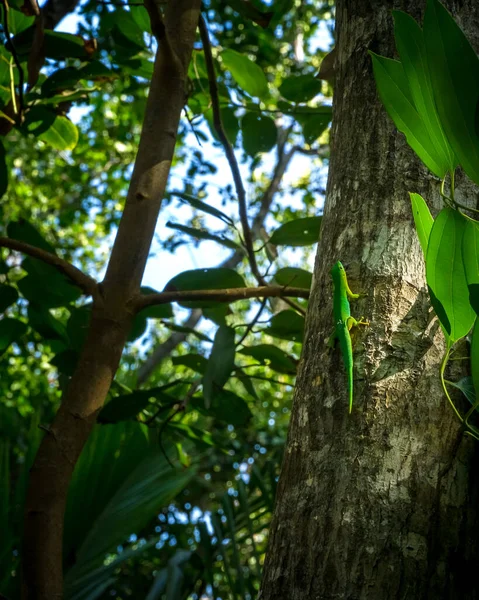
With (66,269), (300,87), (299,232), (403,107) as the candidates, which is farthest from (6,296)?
(403,107)

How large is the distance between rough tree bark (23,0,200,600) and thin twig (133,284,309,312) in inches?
1.3

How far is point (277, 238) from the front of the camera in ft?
5.06

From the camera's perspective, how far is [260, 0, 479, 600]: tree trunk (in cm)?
76

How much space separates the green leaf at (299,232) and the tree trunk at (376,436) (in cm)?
42

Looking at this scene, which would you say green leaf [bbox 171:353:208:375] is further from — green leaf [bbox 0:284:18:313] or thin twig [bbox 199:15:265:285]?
green leaf [bbox 0:284:18:313]

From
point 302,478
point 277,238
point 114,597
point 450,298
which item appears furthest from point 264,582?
point 114,597

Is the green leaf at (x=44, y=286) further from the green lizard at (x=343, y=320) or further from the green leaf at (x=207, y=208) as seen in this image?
the green lizard at (x=343, y=320)

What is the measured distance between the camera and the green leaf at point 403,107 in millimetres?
829

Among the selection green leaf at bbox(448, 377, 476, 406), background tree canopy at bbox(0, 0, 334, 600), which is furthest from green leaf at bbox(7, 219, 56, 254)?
green leaf at bbox(448, 377, 476, 406)

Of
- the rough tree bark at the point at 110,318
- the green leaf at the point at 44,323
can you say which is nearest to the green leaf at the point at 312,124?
the rough tree bark at the point at 110,318

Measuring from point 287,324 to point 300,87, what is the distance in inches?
26.4

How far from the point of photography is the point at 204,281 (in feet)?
5.00

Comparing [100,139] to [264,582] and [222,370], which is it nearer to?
[222,370]

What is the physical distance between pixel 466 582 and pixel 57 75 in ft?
4.66
